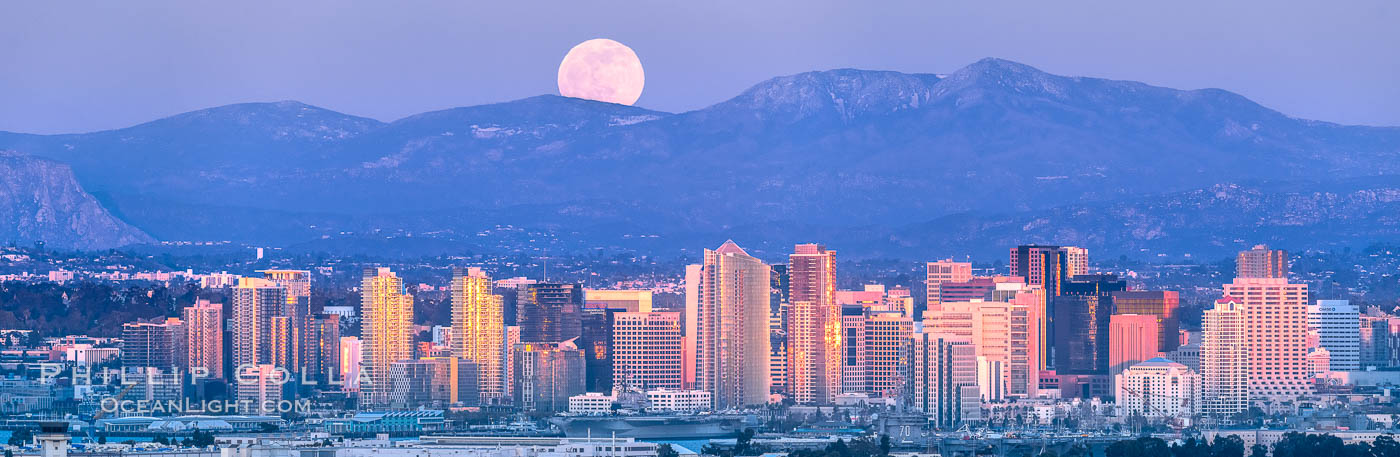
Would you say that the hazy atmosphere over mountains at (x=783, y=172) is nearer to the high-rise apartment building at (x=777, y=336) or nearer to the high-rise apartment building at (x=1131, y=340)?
the high-rise apartment building at (x=1131, y=340)

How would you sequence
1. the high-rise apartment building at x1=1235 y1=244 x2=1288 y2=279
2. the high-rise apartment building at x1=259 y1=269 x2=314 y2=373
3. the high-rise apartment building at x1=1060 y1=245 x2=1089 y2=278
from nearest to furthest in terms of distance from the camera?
the high-rise apartment building at x1=259 y1=269 x2=314 y2=373 → the high-rise apartment building at x1=1235 y1=244 x2=1288 y2=279 → the high-rise apartment building at x1=1060 y1=245 x2=1089 y2=278

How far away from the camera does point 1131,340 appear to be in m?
88.9

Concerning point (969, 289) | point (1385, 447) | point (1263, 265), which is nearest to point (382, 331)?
point (969, 289)

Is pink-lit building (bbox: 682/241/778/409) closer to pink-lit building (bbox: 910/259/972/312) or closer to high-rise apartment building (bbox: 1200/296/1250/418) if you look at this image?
high-rise apartment building (bbox: 1200/296/1250/418)

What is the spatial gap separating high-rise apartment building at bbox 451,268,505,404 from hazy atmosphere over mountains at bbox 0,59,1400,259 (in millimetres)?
41771

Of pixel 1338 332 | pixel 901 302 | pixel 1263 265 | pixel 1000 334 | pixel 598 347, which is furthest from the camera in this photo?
pixel 901 302

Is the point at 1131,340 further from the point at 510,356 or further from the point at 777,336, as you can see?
the point at 510,356

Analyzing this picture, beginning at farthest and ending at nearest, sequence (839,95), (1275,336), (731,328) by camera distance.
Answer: (839,95), (1275,336), (731,328)

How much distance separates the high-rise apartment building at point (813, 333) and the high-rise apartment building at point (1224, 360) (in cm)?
883

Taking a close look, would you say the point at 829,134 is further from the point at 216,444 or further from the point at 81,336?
the point at 216,444

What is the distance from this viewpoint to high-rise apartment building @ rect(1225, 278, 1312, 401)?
8169 cm

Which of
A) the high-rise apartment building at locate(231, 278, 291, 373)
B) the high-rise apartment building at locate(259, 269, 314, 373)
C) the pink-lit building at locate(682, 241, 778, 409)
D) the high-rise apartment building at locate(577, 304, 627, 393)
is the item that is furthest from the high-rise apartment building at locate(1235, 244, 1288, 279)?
the high-rise apartment building at locate(231, 278, 291, 373)

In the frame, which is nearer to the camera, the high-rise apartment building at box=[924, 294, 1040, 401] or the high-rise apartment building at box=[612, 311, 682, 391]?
the high-rise apartment building at box=[924, 294, 1040, 401]

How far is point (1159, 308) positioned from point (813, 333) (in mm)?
12466
